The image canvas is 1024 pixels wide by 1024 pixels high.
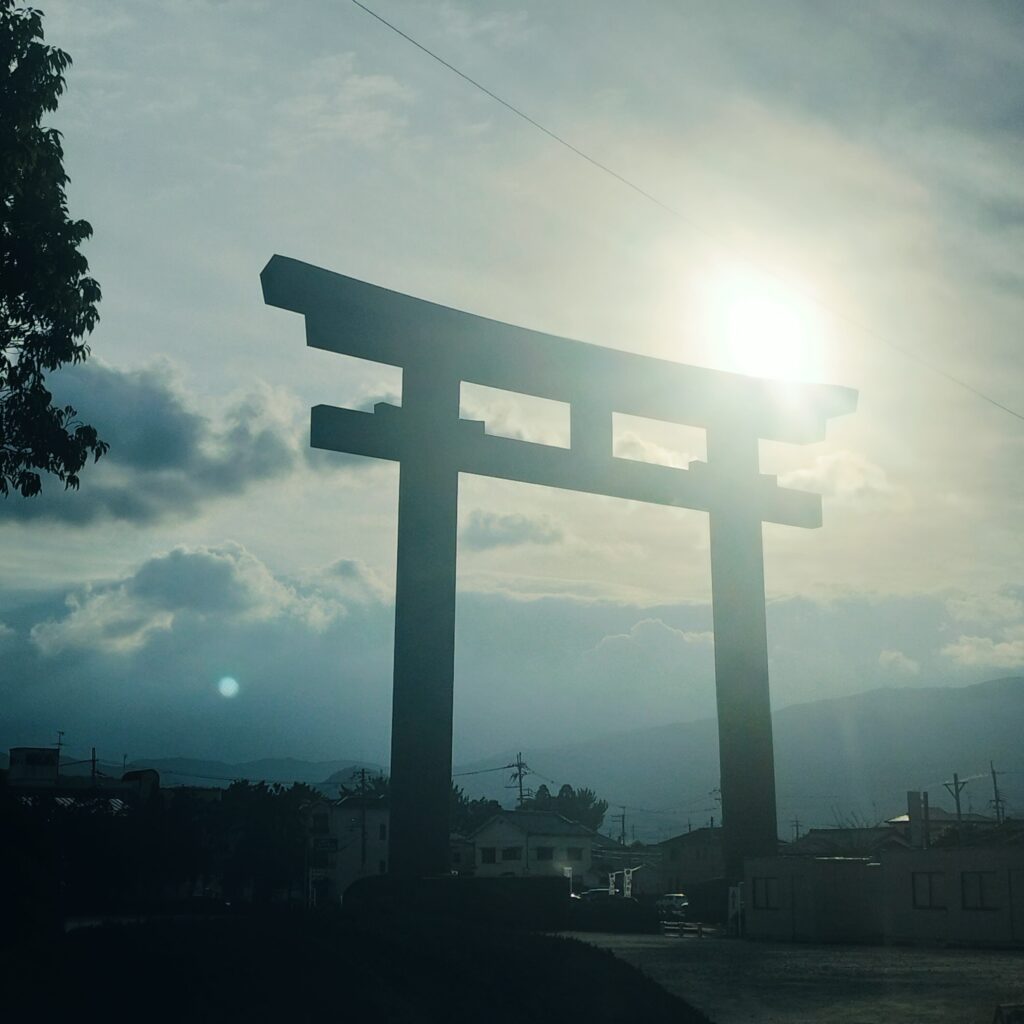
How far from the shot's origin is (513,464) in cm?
2084

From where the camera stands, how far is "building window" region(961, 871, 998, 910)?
25.8 m

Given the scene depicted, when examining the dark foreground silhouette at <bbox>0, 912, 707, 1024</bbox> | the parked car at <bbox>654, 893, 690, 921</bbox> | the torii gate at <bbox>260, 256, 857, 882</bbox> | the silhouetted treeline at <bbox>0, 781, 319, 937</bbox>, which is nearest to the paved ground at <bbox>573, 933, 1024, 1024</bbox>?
the dark foreground silhouette at <bbox>0, 912, 707, 1024</bbox>

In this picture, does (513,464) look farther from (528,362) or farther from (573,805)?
(573,805)

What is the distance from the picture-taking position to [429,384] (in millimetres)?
20062

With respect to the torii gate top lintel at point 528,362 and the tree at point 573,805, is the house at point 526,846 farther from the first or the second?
the torii gate top lintel at point 528,362

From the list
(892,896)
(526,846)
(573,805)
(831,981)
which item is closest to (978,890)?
(892,896)

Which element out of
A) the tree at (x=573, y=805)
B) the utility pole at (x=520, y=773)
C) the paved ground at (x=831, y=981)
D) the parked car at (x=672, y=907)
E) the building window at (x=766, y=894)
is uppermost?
the utility pole at (x=520, y=773)

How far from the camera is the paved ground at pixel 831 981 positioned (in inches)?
509

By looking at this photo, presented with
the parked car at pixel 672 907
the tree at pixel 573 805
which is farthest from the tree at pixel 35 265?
the tree at pixel 573 805

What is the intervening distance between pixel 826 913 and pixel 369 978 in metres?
20.6

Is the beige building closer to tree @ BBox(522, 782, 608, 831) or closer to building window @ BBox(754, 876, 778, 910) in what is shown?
building window @ BBox(754, 876, 778, 910)

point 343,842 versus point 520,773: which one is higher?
point 520,773

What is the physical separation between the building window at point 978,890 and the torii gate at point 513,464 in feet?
18.1

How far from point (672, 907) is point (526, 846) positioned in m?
20.6
